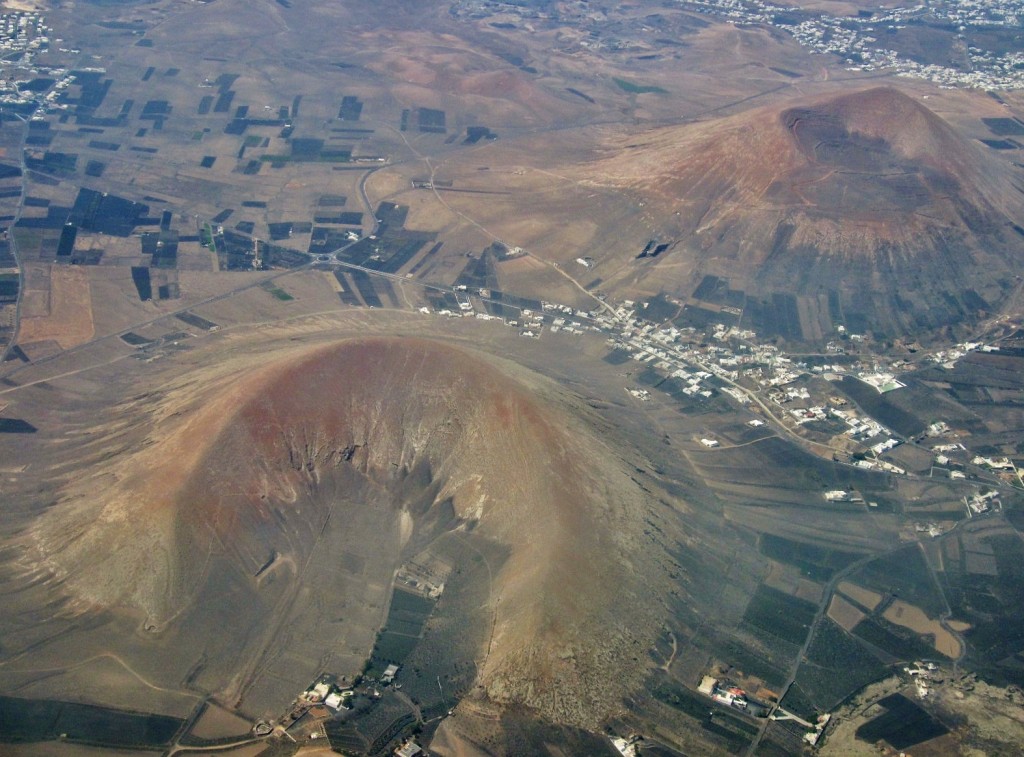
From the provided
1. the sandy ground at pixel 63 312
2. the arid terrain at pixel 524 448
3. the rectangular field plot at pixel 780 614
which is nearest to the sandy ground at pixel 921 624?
the arid terrain at pixel 524 448

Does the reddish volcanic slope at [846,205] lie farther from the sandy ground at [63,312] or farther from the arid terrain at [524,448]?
the sandy ground at [63,312]

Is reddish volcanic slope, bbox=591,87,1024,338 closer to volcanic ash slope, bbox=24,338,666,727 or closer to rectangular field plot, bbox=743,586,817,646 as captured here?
volcanic ash slope, bbox=24,338,666,727

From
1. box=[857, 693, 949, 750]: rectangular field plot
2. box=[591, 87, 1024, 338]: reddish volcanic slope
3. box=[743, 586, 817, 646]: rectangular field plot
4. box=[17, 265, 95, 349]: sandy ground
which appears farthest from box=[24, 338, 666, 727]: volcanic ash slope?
box=[591, 87, 1024, 338]: reddish volcanic slope

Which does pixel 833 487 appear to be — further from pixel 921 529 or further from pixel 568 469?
pixel 568 469

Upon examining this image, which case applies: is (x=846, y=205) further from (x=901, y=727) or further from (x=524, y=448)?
(x=901, y=727)

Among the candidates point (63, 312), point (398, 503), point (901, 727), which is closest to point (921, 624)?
point (901, 727)

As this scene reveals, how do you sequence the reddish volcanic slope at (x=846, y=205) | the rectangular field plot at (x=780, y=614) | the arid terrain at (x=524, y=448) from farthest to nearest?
the reddish volcanic slope at (x=846, y=205), the rectangular field plot at (x=780, y=614), the arid terrain at (x=524, y=448)
